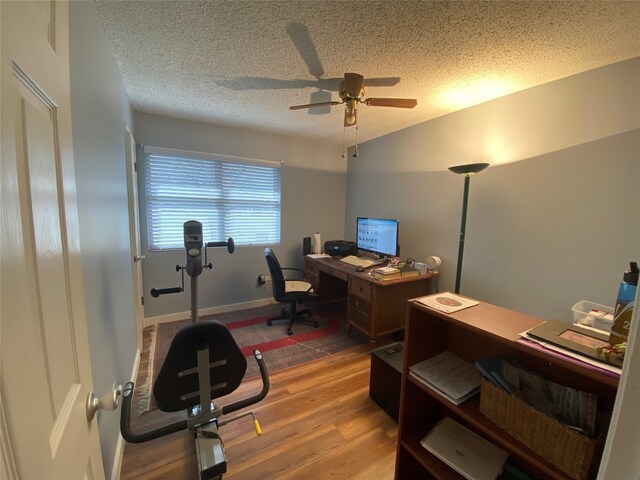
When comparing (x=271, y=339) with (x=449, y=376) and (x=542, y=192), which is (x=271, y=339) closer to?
(x=449, y=376)

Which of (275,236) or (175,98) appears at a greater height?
(175,98)

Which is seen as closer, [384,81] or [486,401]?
[486,401]

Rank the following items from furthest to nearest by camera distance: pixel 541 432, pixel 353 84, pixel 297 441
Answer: pixel 353 84
pixel 297 441
pixel 541 432

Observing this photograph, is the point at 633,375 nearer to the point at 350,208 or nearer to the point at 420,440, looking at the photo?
the point at 420,440

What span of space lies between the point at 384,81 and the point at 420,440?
228 centimetres

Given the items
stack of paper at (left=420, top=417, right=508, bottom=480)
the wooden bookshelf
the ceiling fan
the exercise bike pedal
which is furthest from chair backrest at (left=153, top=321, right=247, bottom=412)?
the ceiling fan

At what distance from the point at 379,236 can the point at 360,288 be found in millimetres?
736

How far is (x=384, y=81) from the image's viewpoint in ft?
6.43

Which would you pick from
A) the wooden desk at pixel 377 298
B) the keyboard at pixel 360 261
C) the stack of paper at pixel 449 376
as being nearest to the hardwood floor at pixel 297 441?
the wooden desk at pixel 377 298

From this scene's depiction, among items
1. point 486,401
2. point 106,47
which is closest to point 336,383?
point 486,401

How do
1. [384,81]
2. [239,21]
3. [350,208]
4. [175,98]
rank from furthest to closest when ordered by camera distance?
[350,208] → [175,98] → [384,81] → [239,21]

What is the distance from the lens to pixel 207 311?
10.5 feet

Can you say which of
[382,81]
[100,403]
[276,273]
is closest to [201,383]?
[100,403]

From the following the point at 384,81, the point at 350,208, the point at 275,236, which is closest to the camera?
the point at 384,81
